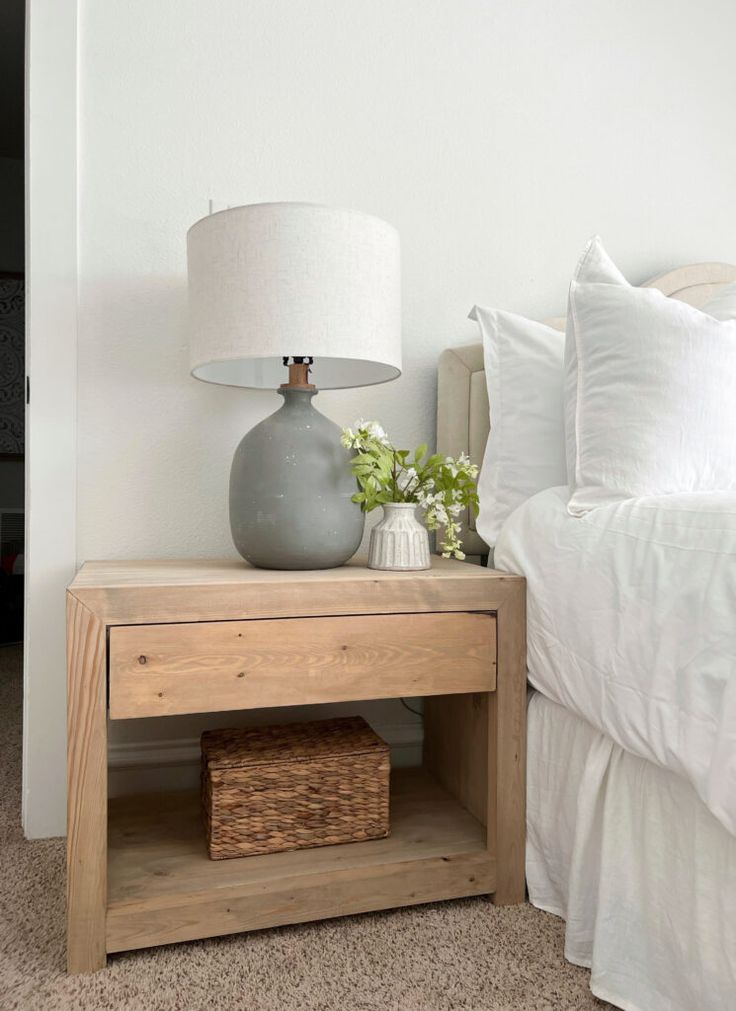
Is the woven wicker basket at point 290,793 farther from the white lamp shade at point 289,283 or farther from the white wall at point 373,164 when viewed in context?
the white lamp shade at point 289,283

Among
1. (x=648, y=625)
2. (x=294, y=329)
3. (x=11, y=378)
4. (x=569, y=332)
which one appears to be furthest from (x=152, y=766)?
(x=11, y=378)

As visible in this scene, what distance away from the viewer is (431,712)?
173cm

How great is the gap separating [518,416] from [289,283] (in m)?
0.55

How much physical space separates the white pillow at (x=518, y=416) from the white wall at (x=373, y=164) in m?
0.26

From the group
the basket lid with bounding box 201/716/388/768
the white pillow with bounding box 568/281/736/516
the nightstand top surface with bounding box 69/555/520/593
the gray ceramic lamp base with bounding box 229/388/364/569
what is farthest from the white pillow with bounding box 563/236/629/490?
the basket lid with bounding box 201/716/388/768

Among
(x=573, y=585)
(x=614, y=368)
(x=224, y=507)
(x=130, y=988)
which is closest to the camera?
(x=130, y=988)

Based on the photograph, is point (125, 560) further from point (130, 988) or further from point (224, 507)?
point (130, 988)

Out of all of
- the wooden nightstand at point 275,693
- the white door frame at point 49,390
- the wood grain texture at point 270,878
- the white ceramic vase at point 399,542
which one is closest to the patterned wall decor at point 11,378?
the white door frame at point 49,390

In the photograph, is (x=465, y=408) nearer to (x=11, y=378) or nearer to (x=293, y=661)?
(x=293, y=661)

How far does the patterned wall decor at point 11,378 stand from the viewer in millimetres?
4066

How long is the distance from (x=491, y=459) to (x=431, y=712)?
1.91 ft

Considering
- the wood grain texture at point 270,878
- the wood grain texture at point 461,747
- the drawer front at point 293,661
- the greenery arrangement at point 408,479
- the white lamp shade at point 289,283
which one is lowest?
the wood grain texture at point 270,878

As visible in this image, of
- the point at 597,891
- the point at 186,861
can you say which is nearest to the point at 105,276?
the point at 186,861

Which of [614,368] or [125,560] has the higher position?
[614,368]
